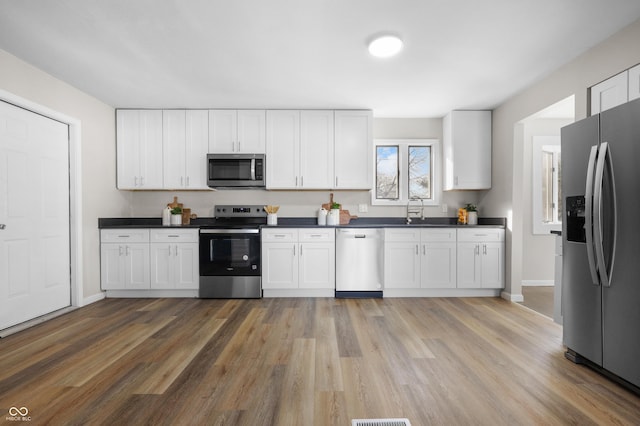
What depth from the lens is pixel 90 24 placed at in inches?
94.0

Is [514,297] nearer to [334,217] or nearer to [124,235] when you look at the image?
[334,217]

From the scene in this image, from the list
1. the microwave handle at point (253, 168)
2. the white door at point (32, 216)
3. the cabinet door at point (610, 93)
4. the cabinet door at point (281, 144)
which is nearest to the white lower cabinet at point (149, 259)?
the white door at point (32, 216)

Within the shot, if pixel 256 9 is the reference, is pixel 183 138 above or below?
below

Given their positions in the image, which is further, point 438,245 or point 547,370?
point 438,245

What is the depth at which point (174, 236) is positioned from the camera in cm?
404

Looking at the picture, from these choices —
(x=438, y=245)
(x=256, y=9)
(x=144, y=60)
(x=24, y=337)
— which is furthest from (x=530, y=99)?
(x=24, y=337)

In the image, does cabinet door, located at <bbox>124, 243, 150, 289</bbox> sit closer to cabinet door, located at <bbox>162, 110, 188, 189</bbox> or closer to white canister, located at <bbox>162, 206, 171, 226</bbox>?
white canister, located at <bbox>162, 206, 171, 226</bbox>

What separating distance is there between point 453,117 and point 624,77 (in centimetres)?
201

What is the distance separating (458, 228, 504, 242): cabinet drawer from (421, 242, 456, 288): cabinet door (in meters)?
0.16

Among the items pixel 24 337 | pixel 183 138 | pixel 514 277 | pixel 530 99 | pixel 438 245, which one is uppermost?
pixel 530 99

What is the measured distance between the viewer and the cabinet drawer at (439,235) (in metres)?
4.05

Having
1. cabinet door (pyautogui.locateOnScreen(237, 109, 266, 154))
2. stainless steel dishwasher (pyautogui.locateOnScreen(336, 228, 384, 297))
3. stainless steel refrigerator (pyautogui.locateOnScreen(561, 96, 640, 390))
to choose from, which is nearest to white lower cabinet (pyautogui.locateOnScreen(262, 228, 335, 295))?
stainless steel dishwasher (pyautogui.locateOnScreen(336, 228, 384, 297))

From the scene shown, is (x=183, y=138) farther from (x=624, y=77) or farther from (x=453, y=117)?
(x=624, y=77)

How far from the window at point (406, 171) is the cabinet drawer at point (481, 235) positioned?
75 centimetres
